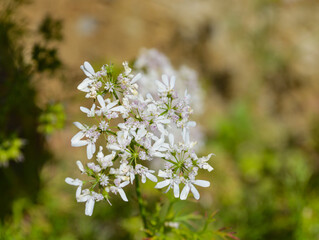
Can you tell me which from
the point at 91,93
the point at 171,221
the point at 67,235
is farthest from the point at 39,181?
the point at 91,93

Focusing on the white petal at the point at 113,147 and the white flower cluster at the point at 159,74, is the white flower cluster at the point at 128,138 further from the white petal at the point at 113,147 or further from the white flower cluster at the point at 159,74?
the white flower cluster at the point at 159,74

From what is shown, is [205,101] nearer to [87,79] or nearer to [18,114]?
[18,114]

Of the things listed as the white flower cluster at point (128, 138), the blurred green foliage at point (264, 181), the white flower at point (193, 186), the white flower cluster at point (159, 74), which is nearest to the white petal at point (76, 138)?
the white flower cluster at point (128, 138)

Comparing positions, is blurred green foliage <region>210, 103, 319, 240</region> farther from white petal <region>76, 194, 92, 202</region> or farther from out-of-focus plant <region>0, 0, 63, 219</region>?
out-of-focus plant <region>0, 0, 63, 219</region>

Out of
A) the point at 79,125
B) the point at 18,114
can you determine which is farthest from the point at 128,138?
the point at 18,114

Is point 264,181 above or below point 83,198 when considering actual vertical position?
above

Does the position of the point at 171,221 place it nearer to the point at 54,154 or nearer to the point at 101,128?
the point at 101,128
